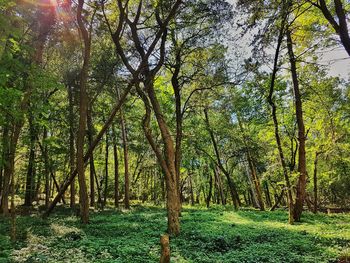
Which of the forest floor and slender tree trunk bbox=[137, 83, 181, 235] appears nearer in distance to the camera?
the forest floor

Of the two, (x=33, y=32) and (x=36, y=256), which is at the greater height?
(x=33, y=32)

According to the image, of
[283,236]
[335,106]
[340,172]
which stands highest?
[335,106]

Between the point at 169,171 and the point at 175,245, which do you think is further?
the point at 169,171

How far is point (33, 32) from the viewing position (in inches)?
595

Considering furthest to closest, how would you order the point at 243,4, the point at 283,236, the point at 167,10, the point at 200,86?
1. the point at 200,86
2. the point at 167,10
3. the point at 283,236
4. the point at 243,4

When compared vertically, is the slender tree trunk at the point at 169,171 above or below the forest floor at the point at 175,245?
above

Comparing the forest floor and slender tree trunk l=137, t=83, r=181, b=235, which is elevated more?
Answer: slender tree trunk l=137, t=83, r=181, b=235

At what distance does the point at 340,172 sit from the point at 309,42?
18326 millimetres

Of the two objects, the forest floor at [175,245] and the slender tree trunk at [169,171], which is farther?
the slender tree trunk at [169,171]

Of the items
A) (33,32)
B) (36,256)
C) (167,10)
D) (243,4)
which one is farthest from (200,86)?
(36,256)

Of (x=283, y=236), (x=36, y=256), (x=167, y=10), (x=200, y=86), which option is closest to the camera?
(x=36, y=256)

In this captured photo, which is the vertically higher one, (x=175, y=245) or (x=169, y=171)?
(x=169, y=171)

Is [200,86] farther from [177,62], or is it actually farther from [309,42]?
[309,42]

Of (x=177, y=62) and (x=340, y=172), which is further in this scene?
(x=340, y=172)
